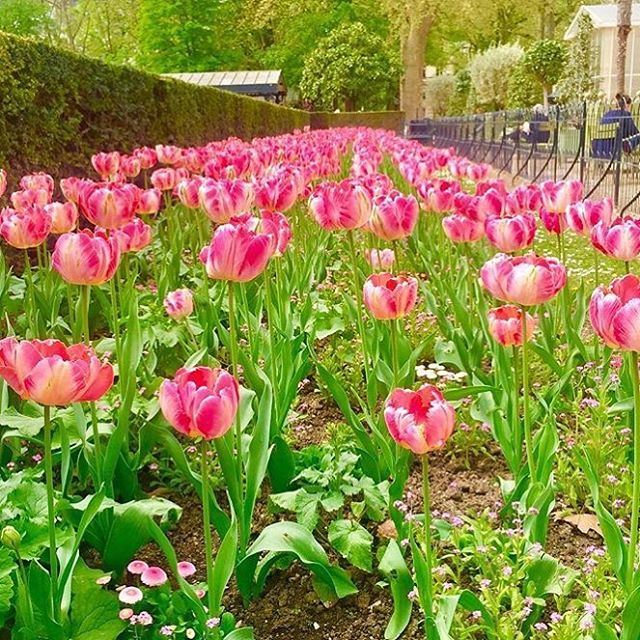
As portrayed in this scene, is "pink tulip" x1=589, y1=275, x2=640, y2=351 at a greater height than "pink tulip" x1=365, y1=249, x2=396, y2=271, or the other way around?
"pink tulip" x1=589, y1=275, x2=640, y2=351

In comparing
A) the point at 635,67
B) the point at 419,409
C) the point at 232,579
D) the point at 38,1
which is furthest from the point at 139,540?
the point at 38,1

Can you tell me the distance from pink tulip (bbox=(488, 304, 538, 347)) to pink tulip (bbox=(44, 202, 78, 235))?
4.60 ft

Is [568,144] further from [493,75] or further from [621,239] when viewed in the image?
[493,75]

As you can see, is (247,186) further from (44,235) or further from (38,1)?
(38,1)

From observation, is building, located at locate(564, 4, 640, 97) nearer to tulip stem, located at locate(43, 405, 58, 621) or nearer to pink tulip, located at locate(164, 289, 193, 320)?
pink tulip, located at locate(164, 289, 193, 320)

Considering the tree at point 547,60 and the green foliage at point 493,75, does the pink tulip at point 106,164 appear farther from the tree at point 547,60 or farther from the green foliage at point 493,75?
the green foliage at point 493,75

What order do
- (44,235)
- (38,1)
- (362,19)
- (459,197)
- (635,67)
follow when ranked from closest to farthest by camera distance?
(44,235) → (459,197) → (635,67) → (362,19) → (38,1)

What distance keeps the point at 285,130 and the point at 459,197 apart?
19891 mm

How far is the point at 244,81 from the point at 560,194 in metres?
31.9

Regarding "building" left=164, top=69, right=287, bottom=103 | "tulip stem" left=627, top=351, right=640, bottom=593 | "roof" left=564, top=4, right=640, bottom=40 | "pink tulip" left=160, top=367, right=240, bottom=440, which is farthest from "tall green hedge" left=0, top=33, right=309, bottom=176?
"building" left=164, top=69, right=287, bottom=103

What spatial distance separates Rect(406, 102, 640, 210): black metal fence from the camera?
923 cm

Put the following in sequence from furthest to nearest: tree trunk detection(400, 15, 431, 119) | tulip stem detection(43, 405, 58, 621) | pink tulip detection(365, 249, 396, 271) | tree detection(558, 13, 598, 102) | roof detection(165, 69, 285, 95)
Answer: roof detection(165, 69, 285, 95) → tree trunk detection(400, 15, 431, 119) → tree detection(558, 13, 598, 102) → pink tulip detection(365, 249, 396, 271) → tulip stem detection(43, 405, 58, 621)

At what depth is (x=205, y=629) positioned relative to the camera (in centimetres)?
153

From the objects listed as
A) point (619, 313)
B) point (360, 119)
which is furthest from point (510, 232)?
point (360, 119)
